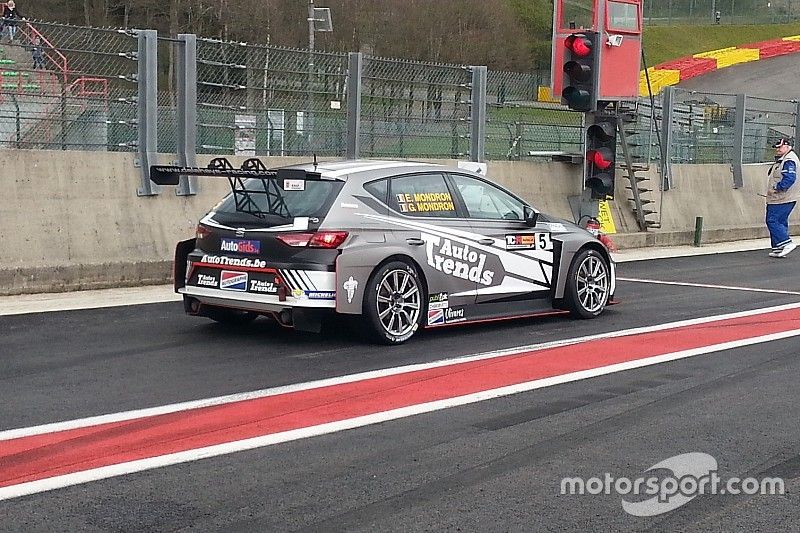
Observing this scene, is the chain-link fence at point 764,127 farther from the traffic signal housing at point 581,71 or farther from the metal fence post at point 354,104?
the metal fence post at point 354,104

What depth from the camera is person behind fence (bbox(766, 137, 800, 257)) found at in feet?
62.6

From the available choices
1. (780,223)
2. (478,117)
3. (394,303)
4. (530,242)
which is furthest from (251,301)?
(780,223)

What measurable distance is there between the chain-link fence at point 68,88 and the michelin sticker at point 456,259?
4.92 meters

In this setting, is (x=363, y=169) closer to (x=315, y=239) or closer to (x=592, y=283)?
(x=315, y=239)

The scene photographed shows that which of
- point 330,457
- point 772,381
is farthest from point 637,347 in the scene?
point 330,457

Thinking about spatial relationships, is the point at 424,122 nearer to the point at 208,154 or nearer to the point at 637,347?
the point at 208,154

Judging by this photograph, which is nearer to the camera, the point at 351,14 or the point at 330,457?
the point at 330,457

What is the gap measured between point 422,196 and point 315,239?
4.47 feet

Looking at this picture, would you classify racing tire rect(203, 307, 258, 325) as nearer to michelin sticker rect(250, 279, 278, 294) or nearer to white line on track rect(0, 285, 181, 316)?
michelin sticker rect(250, 279, 278, 294)

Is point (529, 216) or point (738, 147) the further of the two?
point (738, 147)

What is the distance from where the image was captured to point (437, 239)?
9.88 metres

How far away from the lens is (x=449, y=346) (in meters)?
9.61

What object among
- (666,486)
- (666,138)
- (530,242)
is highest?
(666,138)

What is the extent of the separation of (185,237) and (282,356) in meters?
4.91
